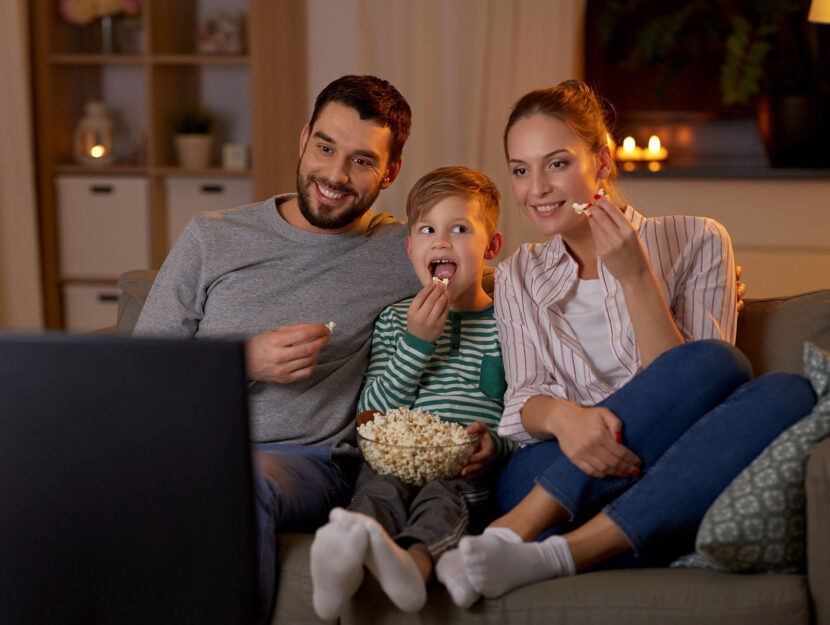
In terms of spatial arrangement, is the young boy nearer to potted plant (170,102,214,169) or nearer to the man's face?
the man's face

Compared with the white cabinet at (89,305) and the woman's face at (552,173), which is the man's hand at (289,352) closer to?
the woman's face at (552,173)

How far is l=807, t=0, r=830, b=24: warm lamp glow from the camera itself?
2.99 m

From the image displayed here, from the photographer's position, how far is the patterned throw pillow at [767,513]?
4.17 feet

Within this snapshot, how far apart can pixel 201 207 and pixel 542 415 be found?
249 centimetres

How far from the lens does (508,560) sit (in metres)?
1.31

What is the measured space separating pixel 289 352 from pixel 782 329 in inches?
36.7

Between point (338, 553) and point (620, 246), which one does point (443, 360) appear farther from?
point (338, 553)

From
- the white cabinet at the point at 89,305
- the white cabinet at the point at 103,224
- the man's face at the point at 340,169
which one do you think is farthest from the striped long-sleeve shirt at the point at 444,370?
the white cabinet at the point at 89,305

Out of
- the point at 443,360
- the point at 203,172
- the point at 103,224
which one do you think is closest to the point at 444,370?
the point at 443,360

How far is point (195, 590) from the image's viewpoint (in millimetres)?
1094

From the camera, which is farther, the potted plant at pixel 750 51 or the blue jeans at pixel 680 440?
the potted plant at pixel 750 51

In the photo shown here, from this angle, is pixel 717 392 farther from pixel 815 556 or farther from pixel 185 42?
pixel 185 42

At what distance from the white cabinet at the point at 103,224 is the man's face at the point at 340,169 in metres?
1.98

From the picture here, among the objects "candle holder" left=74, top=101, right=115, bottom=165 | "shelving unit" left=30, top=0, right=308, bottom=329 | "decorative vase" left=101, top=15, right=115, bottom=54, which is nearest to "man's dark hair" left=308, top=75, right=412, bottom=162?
"shelving unit" left=30, top=0, right=308, bottom=329
